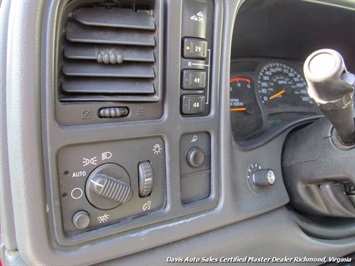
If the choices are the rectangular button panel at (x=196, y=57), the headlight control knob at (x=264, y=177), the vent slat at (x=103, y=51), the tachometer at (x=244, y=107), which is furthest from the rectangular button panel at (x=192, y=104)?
the tachometer at (x=244, y=107)

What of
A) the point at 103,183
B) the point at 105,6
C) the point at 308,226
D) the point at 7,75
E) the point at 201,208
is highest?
the point at 105,6

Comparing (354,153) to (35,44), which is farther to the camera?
(354,153)

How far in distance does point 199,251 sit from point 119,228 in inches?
7.9

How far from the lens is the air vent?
24.7 inches

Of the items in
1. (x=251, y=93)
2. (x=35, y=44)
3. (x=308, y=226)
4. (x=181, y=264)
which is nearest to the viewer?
(x=35, y=44)

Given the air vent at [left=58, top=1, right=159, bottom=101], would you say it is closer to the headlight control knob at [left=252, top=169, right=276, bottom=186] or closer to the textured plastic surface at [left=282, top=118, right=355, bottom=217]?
the headlight control knob at [left=252, top=169, right=276, bottom=186]

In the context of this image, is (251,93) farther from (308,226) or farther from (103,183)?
(103,183)

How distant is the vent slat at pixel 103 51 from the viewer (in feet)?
2.05

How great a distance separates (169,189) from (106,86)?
23cm

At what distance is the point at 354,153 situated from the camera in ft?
2.64

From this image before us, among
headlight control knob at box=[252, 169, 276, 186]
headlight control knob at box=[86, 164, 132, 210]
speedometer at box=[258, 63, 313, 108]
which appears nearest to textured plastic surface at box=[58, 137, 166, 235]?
headlight control knob at box=[86, 164, 132, 210]

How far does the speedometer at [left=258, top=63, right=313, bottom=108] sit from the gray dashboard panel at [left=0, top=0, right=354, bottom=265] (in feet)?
0.81

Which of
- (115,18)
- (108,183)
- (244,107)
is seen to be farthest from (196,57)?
(244,107)

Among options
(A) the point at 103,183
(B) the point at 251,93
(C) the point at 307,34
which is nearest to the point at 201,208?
(A) the point at 103,183
